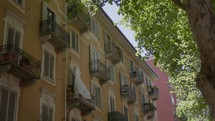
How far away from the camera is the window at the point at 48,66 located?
1817 centimetres

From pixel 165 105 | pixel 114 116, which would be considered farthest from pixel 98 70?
pixel 165 105

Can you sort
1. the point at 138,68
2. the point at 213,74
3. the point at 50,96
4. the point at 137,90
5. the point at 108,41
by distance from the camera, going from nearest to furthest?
the point at 213,74 → the point at 50,96 → the point at 108,41 → the point at 137,90 → the point at 138,68

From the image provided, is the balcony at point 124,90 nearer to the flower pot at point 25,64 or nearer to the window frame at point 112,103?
the window frame at point 112,103

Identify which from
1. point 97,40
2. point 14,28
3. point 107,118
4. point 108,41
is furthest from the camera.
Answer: point 108,41

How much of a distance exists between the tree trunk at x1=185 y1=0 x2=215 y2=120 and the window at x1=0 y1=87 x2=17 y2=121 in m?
9.11

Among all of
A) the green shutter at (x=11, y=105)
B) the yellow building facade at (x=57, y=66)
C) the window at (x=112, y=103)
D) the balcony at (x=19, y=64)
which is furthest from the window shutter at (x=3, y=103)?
the window at (x=112, y=103)

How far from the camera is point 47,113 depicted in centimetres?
1730

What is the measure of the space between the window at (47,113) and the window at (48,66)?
5.35 ft

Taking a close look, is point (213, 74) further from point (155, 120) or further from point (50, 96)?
point (155, 120)

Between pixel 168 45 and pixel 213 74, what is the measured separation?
1442cm

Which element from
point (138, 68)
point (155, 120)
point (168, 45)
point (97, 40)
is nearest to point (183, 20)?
point (168, 45)

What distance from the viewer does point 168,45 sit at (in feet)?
71.5

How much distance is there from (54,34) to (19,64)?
385 centimetres

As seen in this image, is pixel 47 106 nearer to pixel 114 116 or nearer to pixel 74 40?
pixel 74 40
